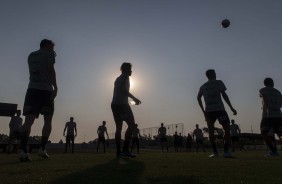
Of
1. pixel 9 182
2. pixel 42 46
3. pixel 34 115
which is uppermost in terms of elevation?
pixel 42 46

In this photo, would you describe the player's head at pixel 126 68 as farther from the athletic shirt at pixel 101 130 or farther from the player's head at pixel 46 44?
the athletic shirt at pixel 101 130

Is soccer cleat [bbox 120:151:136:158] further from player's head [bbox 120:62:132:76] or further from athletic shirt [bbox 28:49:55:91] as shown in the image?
athletic shirt [bbox 28:49:55:91]

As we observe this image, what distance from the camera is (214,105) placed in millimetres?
8711

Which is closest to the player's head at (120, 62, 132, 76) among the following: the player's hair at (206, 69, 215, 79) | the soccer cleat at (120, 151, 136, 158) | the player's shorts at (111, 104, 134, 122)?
→ the player's shorts at (111, 104, 134, 122)

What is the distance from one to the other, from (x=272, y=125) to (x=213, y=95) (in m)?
1.93

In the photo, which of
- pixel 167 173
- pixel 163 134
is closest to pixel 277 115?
pixel 167 173

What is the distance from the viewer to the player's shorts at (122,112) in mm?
7730

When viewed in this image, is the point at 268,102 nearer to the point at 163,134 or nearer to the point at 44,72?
the point at 44,72

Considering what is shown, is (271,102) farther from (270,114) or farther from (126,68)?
(126,68)

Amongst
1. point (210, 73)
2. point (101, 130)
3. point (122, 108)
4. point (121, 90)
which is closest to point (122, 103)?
point (122, 108)

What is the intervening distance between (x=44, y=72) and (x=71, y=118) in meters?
15.0

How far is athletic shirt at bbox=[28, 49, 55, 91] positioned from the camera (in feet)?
21.7

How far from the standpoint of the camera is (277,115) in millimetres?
9148

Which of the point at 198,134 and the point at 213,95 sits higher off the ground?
the point at 198,134
